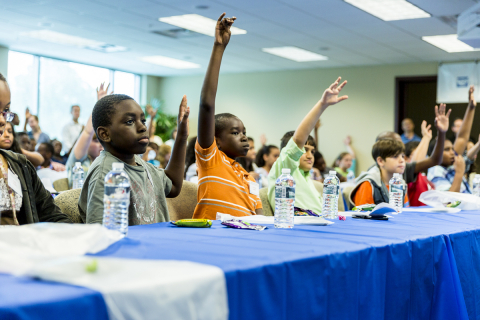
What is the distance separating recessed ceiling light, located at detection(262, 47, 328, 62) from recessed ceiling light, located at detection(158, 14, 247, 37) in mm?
1517

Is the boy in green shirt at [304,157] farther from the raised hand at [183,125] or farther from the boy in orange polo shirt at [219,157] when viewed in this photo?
the raised hand at [183,125]

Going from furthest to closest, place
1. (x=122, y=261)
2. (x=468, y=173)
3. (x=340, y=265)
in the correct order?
1. (x=468, y=173)
2. (x=340, y=265)
3. (x=122, y=261)

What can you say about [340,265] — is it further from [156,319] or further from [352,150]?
[352,150]

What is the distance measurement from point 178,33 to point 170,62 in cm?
280

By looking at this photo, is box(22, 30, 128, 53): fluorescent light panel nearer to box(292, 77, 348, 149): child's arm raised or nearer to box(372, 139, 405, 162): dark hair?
box(372, 139, 405, 162): dark hair

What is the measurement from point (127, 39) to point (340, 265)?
786 cm

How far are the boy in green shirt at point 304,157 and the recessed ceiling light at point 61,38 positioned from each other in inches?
256

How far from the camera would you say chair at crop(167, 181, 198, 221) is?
2.43m

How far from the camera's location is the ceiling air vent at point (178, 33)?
784 cm

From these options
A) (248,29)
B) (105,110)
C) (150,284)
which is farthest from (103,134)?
(248,29)

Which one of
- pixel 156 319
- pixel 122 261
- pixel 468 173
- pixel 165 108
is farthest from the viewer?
pixel 165 108

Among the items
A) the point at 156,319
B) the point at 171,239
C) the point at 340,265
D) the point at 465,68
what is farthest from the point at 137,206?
the point at 465,68

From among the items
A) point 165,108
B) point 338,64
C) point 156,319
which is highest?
point 338,64

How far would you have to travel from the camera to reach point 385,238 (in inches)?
57.2
